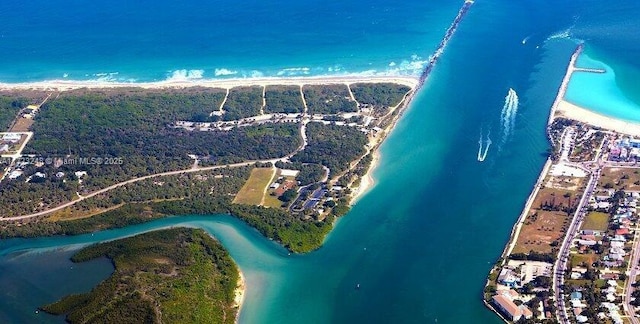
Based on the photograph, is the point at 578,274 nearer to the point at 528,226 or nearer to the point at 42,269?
the point at 528,226

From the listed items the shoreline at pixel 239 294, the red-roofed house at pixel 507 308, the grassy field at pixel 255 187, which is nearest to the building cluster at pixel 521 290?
the red-roofed house at pixel 507 308

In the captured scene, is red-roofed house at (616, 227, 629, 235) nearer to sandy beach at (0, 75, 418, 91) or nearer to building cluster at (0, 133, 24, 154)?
sandy beach at (0, 75, 418, 91)

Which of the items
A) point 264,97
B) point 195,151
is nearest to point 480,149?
point 264,97

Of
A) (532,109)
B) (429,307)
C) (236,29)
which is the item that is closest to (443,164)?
(532,109)

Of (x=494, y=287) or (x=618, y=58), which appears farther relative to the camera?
(x=618, y=58)

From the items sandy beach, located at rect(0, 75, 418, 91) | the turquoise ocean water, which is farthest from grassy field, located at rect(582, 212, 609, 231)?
sandy beach, located at rect(0, 75, 418, 91)

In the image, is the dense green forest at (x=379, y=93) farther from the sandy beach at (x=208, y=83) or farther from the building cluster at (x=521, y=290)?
the building cluster at (x=521, y=290)
